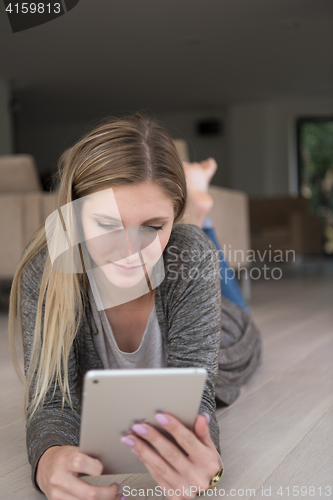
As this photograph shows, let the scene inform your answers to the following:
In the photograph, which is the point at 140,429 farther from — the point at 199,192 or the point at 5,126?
the point at 5,126

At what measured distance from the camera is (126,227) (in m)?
0.73

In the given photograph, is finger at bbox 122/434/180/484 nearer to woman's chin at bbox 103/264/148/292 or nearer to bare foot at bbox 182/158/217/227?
woman's chin at bbox 103/264/148/292

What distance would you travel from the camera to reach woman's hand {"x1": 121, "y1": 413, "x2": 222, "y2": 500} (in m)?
0.55

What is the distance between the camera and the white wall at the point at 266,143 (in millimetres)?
7086

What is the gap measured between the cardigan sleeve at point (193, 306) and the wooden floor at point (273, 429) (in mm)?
141

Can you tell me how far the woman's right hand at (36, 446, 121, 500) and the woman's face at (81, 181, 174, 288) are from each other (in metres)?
A: 0.28

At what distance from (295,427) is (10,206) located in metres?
2.17

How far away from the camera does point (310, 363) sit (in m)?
1.60

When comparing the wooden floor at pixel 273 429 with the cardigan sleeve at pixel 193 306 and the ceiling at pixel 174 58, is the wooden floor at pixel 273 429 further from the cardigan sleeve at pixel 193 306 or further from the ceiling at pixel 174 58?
the ceiling at pixel 174 58

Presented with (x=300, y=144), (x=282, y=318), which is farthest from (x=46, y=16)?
(x=300, y=144)

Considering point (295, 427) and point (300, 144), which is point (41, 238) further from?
point (300, 144)

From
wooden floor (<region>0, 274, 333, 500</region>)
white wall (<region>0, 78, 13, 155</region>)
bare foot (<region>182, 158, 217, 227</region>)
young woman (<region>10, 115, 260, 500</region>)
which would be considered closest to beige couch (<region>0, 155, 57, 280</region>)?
wooden floor (<region>0, 274, 333, 500</region>)

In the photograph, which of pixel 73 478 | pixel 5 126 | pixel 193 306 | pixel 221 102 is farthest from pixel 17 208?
pixel 221 102

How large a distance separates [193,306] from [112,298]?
15 cm
